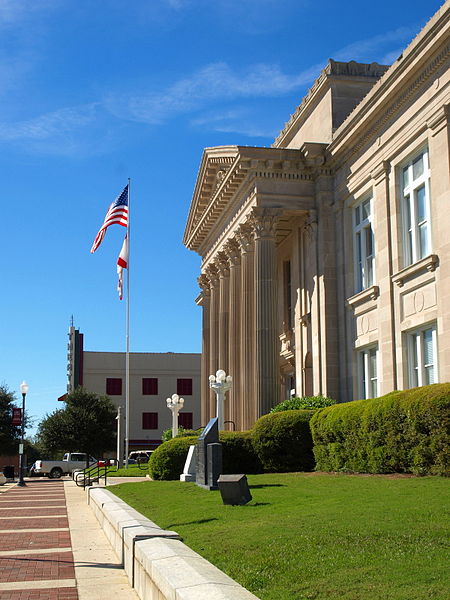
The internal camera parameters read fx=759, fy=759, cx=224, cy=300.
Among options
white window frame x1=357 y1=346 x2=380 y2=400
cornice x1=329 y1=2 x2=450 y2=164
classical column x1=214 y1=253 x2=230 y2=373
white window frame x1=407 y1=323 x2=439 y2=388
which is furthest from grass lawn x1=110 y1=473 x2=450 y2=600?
classical column x1=214 y1=253 x2=230 y2=373

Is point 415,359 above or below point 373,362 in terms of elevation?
below

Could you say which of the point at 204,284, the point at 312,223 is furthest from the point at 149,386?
the point at 312,223

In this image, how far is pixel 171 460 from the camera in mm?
24188

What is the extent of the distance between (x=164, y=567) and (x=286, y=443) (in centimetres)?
1645

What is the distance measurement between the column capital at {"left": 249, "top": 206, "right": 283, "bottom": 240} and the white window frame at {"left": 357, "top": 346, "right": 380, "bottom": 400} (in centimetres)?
646

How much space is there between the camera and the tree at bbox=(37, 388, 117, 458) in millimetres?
67812

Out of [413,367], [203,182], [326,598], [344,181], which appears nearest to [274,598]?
[326,598]

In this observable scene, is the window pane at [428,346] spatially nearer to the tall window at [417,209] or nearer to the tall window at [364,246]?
the tall window at [417,209]

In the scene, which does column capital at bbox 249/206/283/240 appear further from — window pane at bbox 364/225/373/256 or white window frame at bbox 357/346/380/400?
white window frame at bbox 357/346/380/400

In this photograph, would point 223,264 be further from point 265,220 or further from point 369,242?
point 369,242

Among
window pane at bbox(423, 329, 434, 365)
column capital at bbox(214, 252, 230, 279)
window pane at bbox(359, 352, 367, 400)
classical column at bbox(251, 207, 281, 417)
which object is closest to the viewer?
window pane at bbox(423, 329, 434, 365)

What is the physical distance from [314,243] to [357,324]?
446 cm

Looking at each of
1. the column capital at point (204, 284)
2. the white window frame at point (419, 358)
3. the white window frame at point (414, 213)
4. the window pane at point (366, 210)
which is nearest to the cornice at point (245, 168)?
the window pane at point (366, 210)

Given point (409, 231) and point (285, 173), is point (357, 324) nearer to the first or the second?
point (409, 231)
